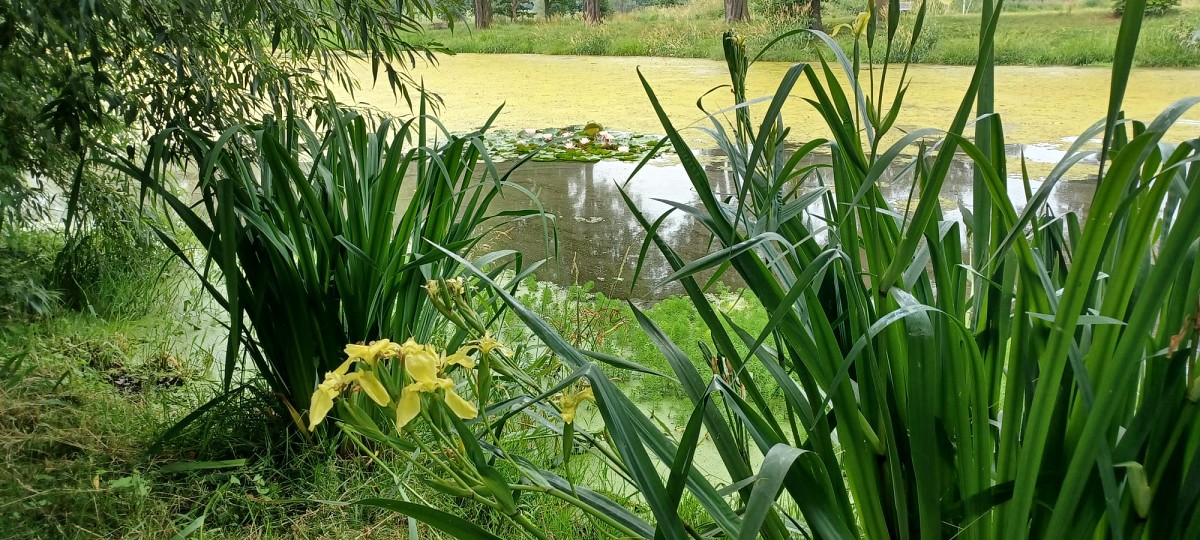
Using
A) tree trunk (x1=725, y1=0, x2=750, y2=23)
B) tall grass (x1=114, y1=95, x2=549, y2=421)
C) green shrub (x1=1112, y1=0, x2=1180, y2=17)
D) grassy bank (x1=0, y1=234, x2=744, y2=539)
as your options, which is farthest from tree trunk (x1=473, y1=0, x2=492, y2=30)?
tall grass (x1=114, y1=95, x2=549, y2=421)

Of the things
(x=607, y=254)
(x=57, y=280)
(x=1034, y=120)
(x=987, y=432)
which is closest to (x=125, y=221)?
(x=57, y=280)

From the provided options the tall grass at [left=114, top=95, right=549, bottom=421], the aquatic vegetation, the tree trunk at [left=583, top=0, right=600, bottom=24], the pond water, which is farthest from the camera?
the tree trunk at [left=583, top=0, right=600, bottom=24]

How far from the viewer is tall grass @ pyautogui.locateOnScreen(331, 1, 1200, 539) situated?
570mm

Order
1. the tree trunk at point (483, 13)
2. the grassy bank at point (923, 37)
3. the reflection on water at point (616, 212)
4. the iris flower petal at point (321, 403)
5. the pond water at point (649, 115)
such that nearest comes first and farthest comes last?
the iris flower petal at point (321, 403)
the reflection on water at point (616, 212)
the pond water at point (649, 115)
the grassy bank at point (923, 37)
the tree trunk at point (483, 13)

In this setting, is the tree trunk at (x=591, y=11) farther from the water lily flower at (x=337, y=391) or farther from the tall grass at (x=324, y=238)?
the water lily flower at (x=337, y=391)

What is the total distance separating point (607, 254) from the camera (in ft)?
9.62

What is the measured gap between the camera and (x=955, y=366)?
69 centimetres

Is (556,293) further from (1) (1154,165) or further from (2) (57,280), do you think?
(1) (1154,165)

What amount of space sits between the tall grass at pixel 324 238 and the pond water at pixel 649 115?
20.9 inches

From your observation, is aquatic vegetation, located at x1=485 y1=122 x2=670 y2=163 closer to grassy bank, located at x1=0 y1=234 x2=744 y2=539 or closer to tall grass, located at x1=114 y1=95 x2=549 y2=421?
grassy bank, located at x1=0 y1=234 x2=744 y2=539

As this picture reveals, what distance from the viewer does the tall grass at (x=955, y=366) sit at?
57 cm

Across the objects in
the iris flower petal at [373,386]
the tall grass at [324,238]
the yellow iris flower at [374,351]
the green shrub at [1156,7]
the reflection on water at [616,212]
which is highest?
the green shrub at [1156,7]

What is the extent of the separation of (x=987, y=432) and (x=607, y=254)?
228cm

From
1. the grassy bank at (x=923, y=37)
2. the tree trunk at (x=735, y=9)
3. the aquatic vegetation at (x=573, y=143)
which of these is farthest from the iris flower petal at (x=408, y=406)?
the tree trunk at (x=735, y=9)
